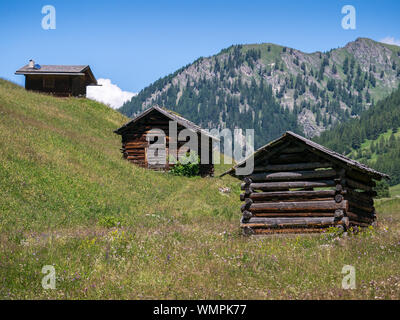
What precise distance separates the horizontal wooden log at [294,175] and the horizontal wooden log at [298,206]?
933 mm

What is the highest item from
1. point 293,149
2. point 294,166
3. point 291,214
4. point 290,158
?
point 293,149

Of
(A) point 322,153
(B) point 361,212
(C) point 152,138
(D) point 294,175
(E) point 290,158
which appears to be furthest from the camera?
(C) point 152,138

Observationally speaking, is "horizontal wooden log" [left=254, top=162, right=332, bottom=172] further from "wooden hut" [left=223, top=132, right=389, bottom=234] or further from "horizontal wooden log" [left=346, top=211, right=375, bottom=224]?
"horizontal wooden log" [left=346, top=211, right=375, bottom=224]

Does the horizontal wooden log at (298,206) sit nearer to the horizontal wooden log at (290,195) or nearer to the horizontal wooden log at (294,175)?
the horizontal wooden log at (290,195)

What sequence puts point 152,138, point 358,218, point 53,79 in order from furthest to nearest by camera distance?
point 53,79 < point 152,138 < point 358,218

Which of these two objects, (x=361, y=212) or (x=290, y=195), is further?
(x=361, y=212)

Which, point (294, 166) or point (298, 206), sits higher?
point (294, 166)

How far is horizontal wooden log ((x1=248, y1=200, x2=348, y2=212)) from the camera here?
50.5 feet

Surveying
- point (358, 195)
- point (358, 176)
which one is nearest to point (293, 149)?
point (358, 176)

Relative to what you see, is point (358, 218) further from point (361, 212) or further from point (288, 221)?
point (288, 221)

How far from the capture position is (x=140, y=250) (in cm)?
1136

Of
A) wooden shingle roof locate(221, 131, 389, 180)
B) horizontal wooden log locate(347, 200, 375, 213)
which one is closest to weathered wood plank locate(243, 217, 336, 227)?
horizontal wooden log locate(347, 200, 375, 213)

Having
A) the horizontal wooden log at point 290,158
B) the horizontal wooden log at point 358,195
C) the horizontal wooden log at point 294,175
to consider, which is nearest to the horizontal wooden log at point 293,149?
the horizontal wooden log at point 290,158

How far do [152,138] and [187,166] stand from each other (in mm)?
4076
